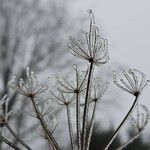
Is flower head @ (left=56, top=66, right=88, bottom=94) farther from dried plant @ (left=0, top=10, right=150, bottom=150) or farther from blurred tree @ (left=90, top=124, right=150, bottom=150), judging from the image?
blurred tree @ (left=90, top=124, right=150, bottom=150)

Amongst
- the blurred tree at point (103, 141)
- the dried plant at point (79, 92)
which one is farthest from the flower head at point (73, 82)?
the blurred tree at point (103, 141)

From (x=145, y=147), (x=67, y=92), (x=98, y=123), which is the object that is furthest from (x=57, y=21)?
(x=67, y=92)

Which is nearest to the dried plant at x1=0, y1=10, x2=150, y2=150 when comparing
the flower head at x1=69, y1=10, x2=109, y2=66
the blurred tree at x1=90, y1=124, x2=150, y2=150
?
the flower head at x1=69, y1=10, x2=109, y2=66

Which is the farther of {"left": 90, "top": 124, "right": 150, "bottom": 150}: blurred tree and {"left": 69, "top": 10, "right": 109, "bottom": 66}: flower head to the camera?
{"left": 90, "top": 124, "right": 150, "bottom": 150}: blurred tree

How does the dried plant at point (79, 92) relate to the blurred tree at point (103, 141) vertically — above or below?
above

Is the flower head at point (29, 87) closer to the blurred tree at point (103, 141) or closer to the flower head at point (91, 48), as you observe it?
the flower head at point (91, 48)

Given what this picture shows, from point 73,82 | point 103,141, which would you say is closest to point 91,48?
point 73,82

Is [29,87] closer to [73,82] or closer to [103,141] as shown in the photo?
[73,82]

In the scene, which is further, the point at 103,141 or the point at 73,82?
the point at 103,141

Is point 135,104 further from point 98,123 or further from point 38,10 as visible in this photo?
point 98,123

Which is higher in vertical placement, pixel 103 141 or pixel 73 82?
pixel 73 82

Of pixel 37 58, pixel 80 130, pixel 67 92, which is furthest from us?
pixel 37 58
